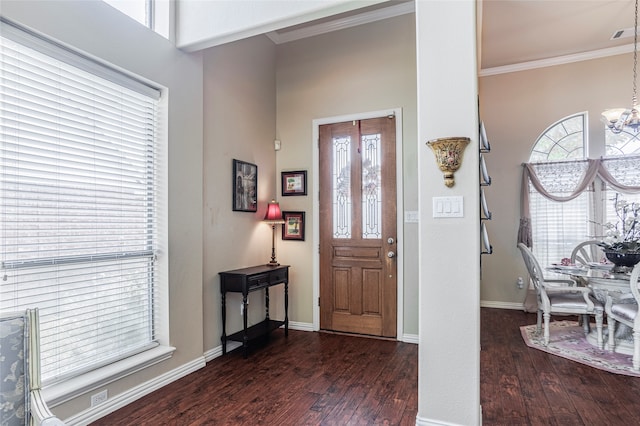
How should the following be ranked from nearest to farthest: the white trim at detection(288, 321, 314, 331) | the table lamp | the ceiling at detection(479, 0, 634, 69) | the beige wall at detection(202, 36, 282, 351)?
the beige wall at detection(202, 36, 282, 351) < the ceiling at detection(479, 0, 634, 69) < the table lamp < the white trim at detection(288, 321, 314, 331)

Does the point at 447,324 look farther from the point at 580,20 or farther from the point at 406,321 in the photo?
the point at 580,20

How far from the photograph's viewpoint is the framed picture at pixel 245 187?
146 inches

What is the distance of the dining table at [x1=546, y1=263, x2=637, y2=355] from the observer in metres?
3.42

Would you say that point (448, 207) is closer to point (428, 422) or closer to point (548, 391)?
point (428, 422)

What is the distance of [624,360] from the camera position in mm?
3305

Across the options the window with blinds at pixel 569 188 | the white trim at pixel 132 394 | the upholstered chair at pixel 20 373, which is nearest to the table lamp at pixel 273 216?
the white trim at pixel 132 394

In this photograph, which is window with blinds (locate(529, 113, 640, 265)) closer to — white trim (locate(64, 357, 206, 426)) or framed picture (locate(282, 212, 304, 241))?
framed picture (locate(282, 212, 304, 241))

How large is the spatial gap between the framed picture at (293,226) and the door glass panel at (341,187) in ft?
1.34

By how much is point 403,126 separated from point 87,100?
2.85 metres

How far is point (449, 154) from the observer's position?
208 cm

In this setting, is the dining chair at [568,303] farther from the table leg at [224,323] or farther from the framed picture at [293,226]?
the table leg at [224,323]

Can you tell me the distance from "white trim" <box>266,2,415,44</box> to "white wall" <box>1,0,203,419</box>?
1566mm

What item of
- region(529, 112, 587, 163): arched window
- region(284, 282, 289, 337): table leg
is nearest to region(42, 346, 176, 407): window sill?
region(284, 282, 289, 337): table leg

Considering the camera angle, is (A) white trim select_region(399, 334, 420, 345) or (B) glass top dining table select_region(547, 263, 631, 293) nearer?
(B) glass top dining table select_region(547, 263, 631, 293)
